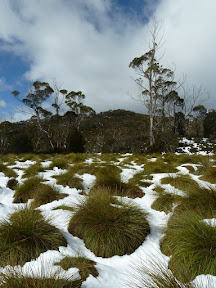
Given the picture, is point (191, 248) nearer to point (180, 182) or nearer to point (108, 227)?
point (108, 227)

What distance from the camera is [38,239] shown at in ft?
7.02

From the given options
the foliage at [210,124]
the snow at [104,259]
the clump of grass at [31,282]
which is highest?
the foliage at [210,124]

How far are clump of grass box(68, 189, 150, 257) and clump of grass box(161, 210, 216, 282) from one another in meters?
0.45

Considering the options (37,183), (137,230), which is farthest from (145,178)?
(37,183)

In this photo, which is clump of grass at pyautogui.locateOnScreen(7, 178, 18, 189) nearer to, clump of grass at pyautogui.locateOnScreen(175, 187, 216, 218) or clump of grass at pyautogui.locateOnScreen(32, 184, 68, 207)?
clump of grass at pyautogui.locateOnScreen(32, 184, 68, 207)

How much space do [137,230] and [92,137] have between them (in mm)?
45855

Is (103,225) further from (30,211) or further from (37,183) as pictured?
(37,183)

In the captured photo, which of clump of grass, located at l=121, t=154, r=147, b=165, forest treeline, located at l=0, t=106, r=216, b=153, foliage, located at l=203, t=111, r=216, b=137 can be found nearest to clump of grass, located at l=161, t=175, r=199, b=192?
clump of grass, located at l=121, t=154, r=147, b=165

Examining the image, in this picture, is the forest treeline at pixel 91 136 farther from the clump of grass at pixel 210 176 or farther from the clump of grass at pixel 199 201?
the clump of grass at pixel 199 201

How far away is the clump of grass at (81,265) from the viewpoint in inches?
65.2

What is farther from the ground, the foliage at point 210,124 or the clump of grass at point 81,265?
the foliage at point 210,124

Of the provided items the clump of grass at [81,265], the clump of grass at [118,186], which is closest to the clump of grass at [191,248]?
the clump of grass at [81,265]

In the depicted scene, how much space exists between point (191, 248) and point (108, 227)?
116 cm

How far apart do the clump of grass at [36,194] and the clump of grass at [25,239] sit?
4.36 ft
